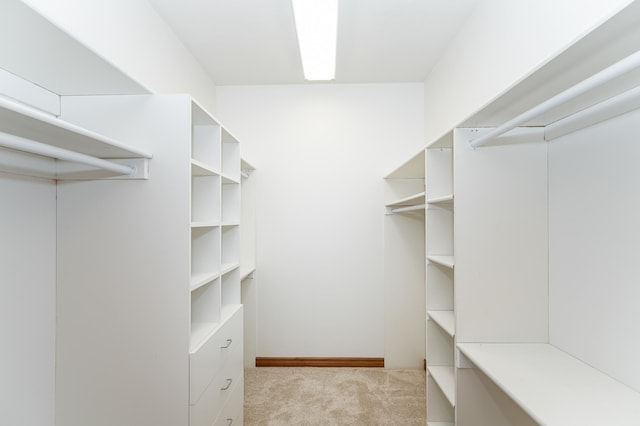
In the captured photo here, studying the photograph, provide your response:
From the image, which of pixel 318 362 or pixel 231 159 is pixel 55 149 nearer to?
pixel 231 159

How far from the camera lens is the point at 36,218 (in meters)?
1.37

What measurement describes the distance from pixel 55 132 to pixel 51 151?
11cm

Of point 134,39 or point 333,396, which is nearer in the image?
point 134,39

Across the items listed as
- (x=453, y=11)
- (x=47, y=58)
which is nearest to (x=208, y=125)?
(x=47, y=58)

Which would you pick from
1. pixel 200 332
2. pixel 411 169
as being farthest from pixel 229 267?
pixel 411 169

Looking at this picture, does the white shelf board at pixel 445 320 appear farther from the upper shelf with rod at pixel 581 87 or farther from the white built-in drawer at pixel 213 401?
the white built-in drawer at pixel 213 401

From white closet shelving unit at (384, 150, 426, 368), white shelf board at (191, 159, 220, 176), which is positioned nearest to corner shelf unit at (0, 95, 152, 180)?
white shelf board at (191, 159, 220, 176)

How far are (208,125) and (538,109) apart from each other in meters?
1.53

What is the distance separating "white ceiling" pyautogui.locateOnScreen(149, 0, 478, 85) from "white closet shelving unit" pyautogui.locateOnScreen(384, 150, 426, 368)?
1.03 meters

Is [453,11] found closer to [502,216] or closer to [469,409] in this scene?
[502,216]

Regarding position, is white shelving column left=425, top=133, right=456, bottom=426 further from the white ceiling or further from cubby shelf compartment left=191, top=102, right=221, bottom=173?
cubby shelf compartment left=191, top=102, right=221, bottom=173

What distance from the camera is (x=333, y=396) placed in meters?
2.74

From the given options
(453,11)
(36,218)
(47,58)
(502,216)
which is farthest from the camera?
(453,11)

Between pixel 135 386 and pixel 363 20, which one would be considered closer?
pixel 135 386
